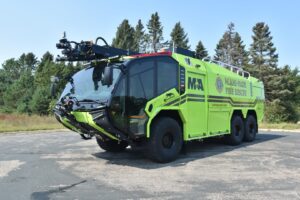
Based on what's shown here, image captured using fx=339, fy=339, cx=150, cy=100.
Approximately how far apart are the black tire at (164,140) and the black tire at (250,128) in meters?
4.88

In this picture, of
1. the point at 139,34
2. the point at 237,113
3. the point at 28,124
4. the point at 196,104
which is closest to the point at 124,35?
the point at 139,34

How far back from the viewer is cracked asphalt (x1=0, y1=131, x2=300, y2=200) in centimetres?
582

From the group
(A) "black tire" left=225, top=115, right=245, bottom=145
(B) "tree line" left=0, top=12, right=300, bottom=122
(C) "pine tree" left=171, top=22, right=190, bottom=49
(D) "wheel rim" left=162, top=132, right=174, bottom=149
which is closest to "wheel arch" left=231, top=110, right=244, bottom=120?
(A) "black tire" left=225, top=115, right=245, bottom=145

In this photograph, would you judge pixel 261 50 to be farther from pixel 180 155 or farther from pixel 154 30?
pixel 180 155

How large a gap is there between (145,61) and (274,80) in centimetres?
4745

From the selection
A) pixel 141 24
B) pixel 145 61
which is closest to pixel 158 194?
pixel 145 61

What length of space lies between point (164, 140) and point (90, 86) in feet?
7.54

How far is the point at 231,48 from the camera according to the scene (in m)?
64.7

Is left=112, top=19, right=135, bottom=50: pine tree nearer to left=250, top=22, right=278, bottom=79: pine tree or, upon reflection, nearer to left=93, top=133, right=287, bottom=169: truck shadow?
left=250, top=22, right=278, bottom=79: pine tree

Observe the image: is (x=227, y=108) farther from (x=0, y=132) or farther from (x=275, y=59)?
(x=275, y=59)

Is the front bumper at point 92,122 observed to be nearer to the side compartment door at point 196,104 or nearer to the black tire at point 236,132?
the side compartment door at point 196,104

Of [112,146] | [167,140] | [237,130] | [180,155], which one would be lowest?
[180,155]

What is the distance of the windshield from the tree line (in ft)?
115

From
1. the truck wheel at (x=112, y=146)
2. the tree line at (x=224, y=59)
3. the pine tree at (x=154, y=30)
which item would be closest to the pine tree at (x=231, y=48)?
the tree line at (x=224, y=59)
